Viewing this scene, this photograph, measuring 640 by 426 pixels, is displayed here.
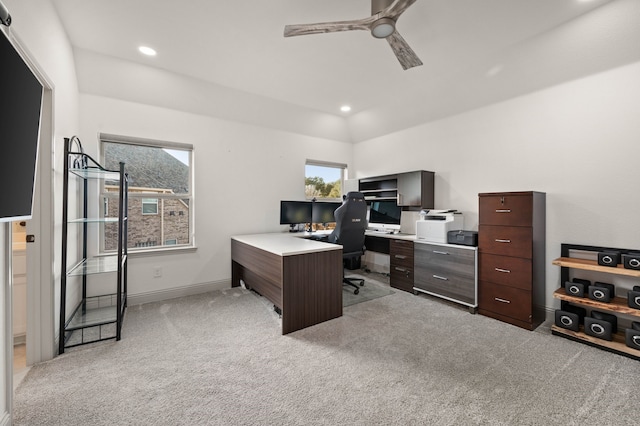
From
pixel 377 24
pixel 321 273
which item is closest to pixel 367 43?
pixel 377 24

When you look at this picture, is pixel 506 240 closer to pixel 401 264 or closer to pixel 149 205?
pixel 401 264

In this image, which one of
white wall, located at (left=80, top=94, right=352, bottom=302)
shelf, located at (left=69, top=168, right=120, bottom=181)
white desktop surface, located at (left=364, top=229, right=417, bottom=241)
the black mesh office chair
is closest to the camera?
shelf, located at (left=69, top=168, right=120, bottom=181)

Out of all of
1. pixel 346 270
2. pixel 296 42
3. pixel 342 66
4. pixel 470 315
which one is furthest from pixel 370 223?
pixel 296 42

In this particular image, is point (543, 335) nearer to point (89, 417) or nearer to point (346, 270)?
point (346, 270)

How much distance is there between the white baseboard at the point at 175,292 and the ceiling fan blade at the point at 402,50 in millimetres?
3605

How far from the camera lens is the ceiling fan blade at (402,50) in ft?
7.24

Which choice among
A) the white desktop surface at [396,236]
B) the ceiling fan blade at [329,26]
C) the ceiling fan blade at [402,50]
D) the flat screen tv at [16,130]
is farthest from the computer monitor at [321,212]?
the flat screen tv at [16,130]

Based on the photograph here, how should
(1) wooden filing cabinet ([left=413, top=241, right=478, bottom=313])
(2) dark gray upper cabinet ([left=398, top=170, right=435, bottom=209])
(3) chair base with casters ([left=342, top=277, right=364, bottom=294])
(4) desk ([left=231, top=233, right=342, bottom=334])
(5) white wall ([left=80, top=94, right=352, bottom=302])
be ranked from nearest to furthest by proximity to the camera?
1. (4) desk ([left=231, top=233, right=342, bottom=334])
2. (1) wooden filing cabinet ([left=413, top=241, right=478, bottom=313])
3. (5) white wall ([left=80, top=94, right=352, bottom=302])
4. (3) chair base with casters ([left=342, top=277, right=364, bottom=294])
5. (2) dark gray upper cabinet ([left=398, top=170, right=435, bottom=209])

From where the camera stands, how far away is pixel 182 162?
3826 mm

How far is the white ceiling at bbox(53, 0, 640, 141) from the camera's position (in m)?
2.24

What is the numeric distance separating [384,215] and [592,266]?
279 centimetres

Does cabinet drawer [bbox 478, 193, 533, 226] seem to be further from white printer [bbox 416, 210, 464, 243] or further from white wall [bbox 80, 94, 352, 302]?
white wall [bbox 80, 94, 352, 302]

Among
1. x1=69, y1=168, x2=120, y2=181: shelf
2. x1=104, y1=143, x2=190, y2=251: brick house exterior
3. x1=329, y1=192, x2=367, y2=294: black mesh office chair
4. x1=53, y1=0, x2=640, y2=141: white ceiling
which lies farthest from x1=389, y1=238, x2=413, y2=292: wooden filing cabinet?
x1=69, y1=168, x2=120, y2=181: shelf

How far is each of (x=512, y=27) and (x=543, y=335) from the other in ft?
9.50
